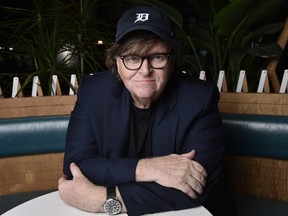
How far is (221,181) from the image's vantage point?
1.44 metres

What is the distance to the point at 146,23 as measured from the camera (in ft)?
3.92

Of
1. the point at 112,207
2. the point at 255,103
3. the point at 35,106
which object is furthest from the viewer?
the point at 35,106

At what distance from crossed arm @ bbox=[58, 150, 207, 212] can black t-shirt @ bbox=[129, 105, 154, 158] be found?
0.21 m

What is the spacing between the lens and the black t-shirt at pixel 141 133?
136cm

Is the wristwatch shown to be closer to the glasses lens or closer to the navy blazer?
the navy blazer

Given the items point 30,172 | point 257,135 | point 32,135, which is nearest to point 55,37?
point 32,135

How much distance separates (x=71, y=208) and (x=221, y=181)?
2.08 feet

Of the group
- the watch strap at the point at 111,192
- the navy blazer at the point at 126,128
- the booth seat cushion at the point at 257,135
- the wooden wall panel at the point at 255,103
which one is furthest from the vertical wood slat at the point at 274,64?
the watch strap at the point at 111,192

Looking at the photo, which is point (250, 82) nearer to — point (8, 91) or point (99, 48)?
point (99, 48)

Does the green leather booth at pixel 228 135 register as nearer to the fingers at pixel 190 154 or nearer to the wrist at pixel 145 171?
the fingers at pixel 190 154

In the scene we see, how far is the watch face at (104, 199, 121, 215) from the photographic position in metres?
1.01

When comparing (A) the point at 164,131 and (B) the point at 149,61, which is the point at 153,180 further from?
(B) the point at 149,61

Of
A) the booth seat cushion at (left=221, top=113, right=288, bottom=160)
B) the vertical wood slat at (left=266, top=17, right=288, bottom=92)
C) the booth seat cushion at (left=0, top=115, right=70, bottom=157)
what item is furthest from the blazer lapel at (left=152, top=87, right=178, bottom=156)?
the vertical wood slat at (left=266, top=17, right=288, bottom=92)

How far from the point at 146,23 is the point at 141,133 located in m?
0.40
